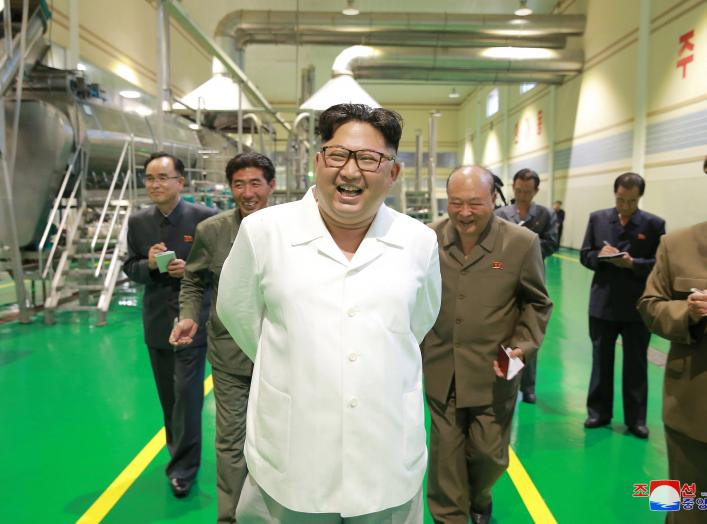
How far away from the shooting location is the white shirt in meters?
1.46

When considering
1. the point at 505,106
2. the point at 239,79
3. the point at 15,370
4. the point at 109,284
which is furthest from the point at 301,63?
the point at 15,370

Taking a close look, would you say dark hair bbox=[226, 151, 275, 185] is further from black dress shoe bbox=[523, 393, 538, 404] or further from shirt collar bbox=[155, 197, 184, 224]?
black dress shoe bbox=[523, 393, 538, 404]

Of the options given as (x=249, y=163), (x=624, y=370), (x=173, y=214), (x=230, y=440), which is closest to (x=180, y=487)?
(x=230, y=440)

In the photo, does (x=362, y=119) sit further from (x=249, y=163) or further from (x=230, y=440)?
(x=230, y=440)

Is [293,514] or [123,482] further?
[123,482]

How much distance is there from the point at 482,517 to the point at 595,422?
186 cm

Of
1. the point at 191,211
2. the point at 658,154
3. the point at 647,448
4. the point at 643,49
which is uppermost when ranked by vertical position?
the point at 643,49

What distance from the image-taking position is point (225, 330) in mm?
2854

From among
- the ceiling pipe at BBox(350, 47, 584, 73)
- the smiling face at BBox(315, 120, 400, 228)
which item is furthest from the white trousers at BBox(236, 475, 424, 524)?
the ceiling pipe at BBox(350, 47, 584, 73)

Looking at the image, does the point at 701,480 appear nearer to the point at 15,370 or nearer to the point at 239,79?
the point at 15,370

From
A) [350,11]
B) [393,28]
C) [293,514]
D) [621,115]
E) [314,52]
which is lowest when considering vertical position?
[293,514]

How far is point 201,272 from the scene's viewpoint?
10.1 feet

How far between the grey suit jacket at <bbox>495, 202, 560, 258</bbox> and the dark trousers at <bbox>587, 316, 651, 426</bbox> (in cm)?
88

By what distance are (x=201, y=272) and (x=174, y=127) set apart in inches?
388
